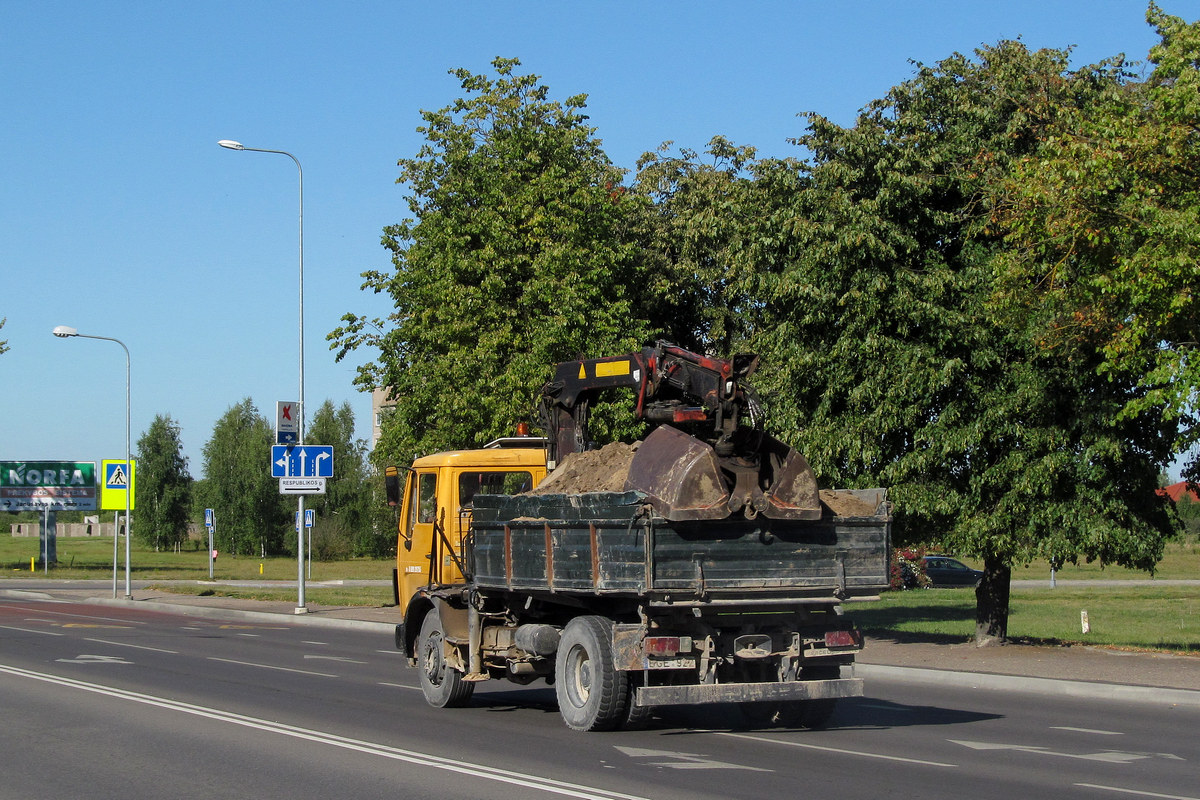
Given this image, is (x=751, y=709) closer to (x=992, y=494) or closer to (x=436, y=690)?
(x=436, y=690)

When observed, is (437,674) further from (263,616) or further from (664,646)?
(263,616)

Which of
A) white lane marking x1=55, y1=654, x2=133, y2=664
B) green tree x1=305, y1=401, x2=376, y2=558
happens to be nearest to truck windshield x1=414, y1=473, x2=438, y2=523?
white lane marking x1=55, y1=654, x2=133, y2=664

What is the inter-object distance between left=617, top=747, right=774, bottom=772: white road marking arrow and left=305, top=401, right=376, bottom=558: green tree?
7436 cm

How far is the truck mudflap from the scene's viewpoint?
984 centimetres

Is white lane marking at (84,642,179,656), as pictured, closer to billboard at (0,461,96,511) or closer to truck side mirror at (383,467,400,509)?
truck side mirror at (383,467,400,509)

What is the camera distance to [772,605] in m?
10.3

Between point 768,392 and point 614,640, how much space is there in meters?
10.8

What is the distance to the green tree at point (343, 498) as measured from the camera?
8394 cm

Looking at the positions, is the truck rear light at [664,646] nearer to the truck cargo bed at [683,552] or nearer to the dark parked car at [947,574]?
the truck cargo bed at [683,552]

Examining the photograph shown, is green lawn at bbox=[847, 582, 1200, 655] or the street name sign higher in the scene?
the street name sign

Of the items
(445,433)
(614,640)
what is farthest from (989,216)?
(445,433)

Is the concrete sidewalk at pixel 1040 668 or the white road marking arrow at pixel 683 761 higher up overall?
the white road marking arrow at pixel 683 761

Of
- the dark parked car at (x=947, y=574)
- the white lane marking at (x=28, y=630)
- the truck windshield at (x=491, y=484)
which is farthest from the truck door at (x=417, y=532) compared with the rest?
the dark parked car at (x=947, y=574)

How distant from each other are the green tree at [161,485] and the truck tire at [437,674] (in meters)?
86.9
